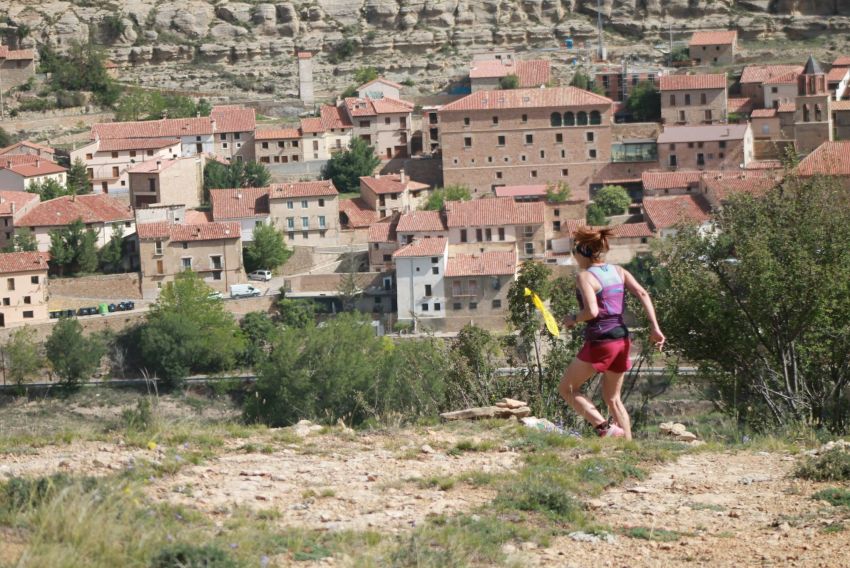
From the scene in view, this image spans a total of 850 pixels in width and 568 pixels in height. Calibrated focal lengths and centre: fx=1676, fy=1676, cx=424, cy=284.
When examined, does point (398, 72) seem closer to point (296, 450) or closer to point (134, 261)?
point (134, 261)

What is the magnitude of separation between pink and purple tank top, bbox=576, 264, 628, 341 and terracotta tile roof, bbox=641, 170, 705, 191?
4093cm

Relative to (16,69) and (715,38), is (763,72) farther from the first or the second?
(16,69)

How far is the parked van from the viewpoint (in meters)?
45.8

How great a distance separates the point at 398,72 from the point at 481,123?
1188cm

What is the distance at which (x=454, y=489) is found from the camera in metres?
8.64

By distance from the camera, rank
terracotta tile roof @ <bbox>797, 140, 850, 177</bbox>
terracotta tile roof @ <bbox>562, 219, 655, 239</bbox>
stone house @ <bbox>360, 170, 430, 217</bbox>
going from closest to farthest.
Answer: terracotta tile roof @ <bbox>797, 140, 850, 177</bbox>, terracotta tile roof @ <bbox>562, 219, 655, 239</bbox>, stone house @ <bbox>360, 170, 430, 217</bbox>

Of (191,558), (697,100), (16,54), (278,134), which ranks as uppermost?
(191,558)

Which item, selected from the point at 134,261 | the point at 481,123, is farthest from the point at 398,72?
the point at 134,261

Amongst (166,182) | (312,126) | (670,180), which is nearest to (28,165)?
(166,182)

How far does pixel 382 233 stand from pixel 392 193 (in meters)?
3.45

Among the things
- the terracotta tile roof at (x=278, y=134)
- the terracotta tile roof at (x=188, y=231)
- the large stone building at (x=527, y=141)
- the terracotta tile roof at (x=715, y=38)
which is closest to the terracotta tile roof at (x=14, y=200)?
the terracotta tile roof at (x=188, y=231)

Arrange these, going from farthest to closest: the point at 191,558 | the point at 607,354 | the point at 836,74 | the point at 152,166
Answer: the point at 836,74, the point at 152,166, the point at 607,354, the point at 191,558

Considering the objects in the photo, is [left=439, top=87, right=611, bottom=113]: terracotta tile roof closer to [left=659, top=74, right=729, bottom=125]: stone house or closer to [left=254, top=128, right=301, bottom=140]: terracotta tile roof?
[left=659, top=74, right=729, bottom=125]: stone house

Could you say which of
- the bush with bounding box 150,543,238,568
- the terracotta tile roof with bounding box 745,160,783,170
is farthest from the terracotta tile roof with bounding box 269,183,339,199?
the bush with bounding box 150,543,238,568
